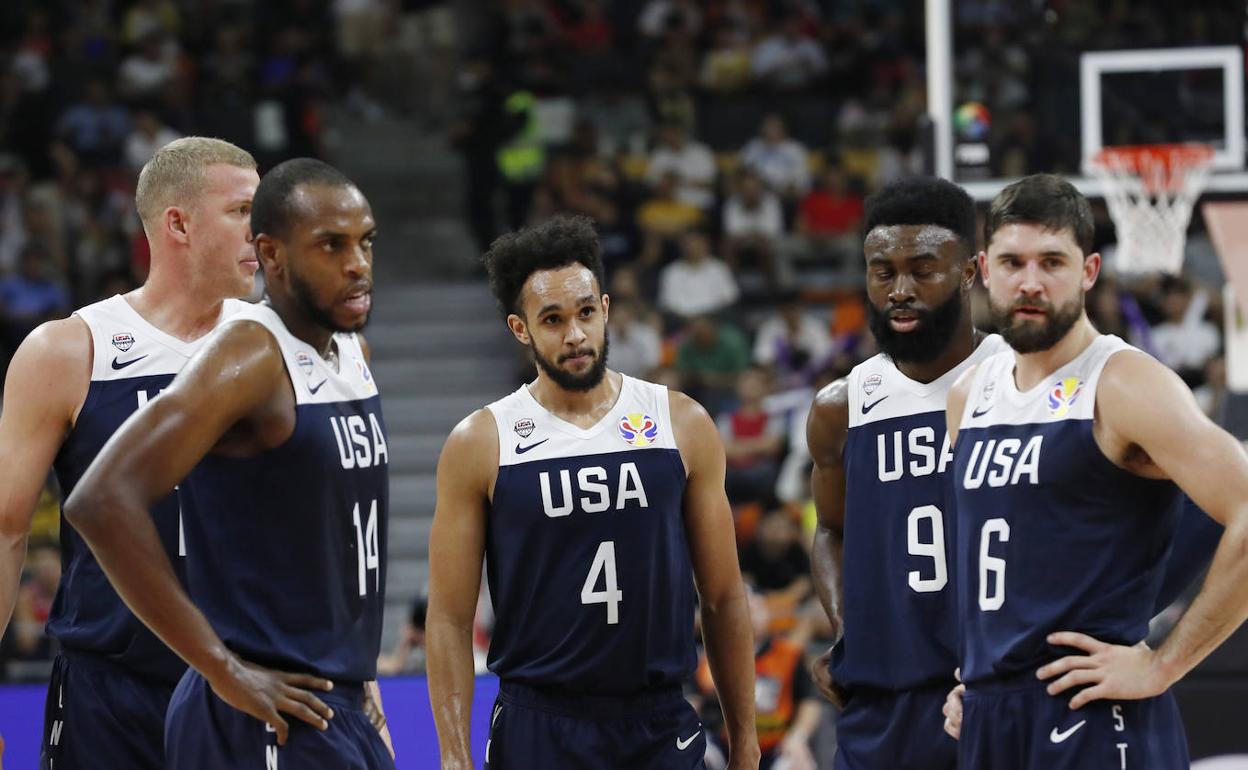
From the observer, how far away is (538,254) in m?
4.98

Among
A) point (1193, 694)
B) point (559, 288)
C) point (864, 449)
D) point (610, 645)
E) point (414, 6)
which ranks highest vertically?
point (414, 6)

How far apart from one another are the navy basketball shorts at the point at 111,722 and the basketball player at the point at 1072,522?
7.86 feet

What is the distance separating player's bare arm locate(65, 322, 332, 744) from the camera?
13.0 feet

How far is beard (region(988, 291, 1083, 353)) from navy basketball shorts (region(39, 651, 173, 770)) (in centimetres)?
271

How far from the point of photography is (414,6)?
1870 centimetres

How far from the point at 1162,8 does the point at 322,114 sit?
→ 963 cm

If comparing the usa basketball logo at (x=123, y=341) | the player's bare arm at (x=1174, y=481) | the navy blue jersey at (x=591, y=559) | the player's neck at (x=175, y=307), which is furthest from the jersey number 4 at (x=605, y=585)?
the usa basketball logo at (x=123, y=341)

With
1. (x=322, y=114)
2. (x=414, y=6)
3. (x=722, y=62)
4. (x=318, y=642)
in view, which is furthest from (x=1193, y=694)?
(x=414, y=6)

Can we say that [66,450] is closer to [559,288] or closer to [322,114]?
[559,288]

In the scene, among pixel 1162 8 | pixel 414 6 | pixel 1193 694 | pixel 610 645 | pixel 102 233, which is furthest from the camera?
pixel 414 6

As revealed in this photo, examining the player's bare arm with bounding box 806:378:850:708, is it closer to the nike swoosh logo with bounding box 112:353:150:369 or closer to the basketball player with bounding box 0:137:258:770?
the basketball player with bounding box 0:137:258:770

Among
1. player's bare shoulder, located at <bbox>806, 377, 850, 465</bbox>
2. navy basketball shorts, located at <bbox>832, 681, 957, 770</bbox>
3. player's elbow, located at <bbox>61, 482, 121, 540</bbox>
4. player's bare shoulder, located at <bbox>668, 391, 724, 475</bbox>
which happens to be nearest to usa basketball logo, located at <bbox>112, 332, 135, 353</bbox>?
player's elbow, located at <bbox>61, 482, 121, 540</bbox>

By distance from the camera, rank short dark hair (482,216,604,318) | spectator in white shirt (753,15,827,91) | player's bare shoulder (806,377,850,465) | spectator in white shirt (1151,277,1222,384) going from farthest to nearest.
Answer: spectator in white shirt (753,15,827,91) < spectator in white shirt (1151,277,1222,384) < player's bare shoulder (806,377,850,465) < short dark hair (482,216,604,318)

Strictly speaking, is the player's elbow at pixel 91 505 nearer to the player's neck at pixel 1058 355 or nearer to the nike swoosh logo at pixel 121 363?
the nike swoosh logo at pixel 121 363
